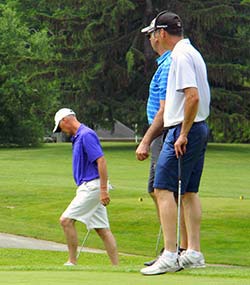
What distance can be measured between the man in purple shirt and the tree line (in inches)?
1448

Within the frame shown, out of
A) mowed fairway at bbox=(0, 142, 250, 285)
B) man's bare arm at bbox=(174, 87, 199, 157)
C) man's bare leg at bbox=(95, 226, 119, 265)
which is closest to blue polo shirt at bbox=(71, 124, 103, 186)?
man's bare leg at bbox=(95, 226, 119, 265)

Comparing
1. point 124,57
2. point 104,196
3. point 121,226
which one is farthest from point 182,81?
point 124,57

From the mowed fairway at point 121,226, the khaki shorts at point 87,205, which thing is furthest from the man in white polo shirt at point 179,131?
the khaki shorts at point 87,205

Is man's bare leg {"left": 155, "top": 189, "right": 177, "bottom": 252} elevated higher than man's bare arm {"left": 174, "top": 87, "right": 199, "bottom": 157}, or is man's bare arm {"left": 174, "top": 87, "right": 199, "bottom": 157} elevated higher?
man's bare arm {"left": 174, "top": 87, "right": 199, "bottom": 157}

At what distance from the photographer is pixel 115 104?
5169 centimetres

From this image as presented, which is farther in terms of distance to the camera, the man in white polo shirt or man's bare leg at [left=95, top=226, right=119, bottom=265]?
man's bare leg at [left=95, top=226, right=119, bottom=265]

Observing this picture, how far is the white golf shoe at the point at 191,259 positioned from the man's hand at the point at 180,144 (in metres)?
0.98

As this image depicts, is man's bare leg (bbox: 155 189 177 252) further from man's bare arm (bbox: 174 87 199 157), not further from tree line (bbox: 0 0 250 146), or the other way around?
tree line (bbox: 0 0 250 146)

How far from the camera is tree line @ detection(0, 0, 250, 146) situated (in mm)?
50406

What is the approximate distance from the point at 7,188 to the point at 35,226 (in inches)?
345

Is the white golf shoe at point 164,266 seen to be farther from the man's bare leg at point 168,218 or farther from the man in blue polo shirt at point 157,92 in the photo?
the man in blue polo shirt at point 157,92

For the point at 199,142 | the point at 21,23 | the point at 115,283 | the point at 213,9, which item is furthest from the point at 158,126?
the point at 21,23

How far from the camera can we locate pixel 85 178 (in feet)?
38.7

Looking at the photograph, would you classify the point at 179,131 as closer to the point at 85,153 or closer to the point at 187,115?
the point at 187,115
